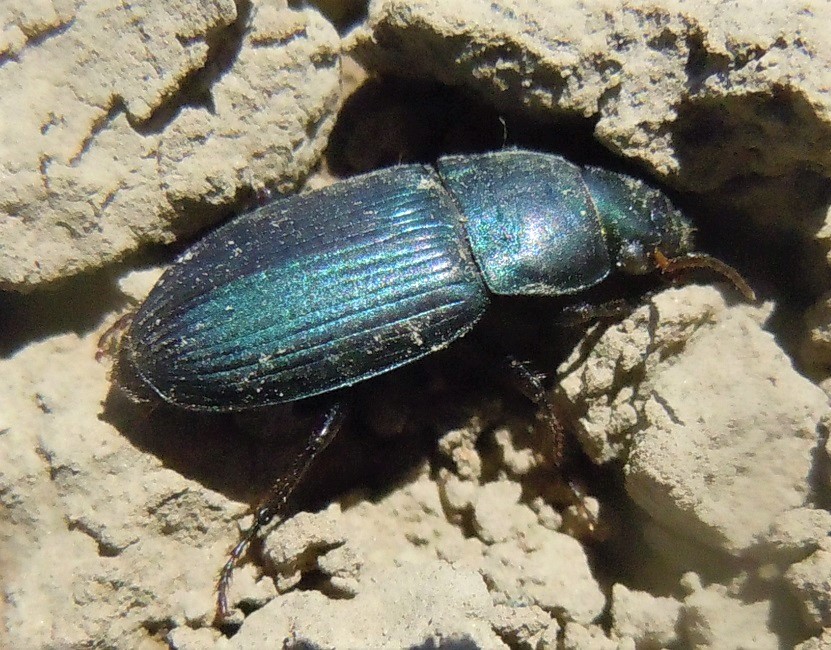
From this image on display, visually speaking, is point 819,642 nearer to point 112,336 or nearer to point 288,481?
point 288,481

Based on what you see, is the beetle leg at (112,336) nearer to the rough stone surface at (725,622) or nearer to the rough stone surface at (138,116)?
the rough stone surface at (138,116)

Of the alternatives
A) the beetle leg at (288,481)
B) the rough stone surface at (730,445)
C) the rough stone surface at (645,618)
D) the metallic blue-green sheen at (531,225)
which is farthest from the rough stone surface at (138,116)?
the rough stone surface at (645,618)

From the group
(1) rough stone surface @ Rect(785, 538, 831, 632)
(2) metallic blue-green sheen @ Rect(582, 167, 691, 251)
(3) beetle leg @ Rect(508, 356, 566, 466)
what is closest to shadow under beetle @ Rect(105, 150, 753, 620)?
(2) metallic blue-green sheen @ Rect(582, 167, 691, 251)

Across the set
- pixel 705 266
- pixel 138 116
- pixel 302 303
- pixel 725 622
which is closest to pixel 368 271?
pixel 302 303

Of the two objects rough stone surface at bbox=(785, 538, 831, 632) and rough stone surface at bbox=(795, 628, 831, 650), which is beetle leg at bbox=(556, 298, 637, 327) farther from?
rough stone surface at bbox=(795, 628, 831, 650)

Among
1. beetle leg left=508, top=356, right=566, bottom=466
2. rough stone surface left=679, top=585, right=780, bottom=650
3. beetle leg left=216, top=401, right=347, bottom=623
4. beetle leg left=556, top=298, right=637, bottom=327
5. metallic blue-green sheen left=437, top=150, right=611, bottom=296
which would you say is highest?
metallic blue-green sheen left=437, top=150, right=611, bottom=296
